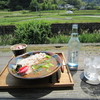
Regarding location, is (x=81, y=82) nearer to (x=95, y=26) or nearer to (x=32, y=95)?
(x=32, y=95)

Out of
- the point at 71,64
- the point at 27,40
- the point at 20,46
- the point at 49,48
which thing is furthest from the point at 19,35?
the point at 71,64

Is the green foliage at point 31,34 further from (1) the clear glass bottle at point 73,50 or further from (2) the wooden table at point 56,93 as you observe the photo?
(2) the wooden table at point 56,93

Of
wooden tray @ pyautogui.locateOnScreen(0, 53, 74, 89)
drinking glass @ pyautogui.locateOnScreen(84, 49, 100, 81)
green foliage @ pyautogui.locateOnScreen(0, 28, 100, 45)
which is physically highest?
drinking glass @ pyautogui.locateOnScreen(84, 49, 100, 81)

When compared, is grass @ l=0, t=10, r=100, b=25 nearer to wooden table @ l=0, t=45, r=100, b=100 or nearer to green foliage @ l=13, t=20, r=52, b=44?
green foliage @ l=13, t=20, r=52, b=44

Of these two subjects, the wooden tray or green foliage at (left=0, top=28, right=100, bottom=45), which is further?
green foliage at (left=0, top=28, right=100, bottom=45)

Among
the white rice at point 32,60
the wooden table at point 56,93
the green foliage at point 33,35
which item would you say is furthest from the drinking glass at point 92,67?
the green foliage at point 33,35

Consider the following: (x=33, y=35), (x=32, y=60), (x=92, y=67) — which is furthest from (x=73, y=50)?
(x=33, y=35)

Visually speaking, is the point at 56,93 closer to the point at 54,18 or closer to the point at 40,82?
the point at 40,82

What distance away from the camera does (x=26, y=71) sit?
35.1 inches

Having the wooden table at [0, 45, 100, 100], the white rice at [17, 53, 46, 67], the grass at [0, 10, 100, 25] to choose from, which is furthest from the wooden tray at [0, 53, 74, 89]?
the grass at [0, 10, 100, 25]

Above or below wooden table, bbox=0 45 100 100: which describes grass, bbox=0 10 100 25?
above

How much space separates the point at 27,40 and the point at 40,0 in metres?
57.4

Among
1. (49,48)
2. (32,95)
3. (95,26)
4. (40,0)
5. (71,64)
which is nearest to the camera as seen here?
(32,95)

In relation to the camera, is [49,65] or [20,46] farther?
[20,46]
